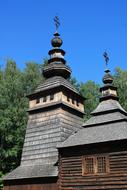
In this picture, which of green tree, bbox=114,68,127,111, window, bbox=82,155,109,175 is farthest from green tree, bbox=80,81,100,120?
window, bbox=82,155,109,175

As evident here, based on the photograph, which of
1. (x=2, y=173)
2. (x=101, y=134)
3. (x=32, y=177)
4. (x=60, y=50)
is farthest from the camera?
(x=2, y=173)

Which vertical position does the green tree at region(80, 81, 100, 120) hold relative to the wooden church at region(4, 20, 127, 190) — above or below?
above

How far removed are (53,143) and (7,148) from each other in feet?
55.3

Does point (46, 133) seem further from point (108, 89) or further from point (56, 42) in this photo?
point (56, 42)

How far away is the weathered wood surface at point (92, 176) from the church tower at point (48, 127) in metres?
0.92

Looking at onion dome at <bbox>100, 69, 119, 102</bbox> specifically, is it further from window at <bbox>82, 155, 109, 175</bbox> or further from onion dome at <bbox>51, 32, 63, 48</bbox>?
window at <bbox>82, 155, 109, 175</bbox>

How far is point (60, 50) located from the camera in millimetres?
31938

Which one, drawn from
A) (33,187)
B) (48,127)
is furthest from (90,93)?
(33,187)

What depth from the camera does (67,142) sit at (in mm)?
23406

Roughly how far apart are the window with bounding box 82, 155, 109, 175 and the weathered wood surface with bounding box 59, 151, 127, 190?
0.25 meters

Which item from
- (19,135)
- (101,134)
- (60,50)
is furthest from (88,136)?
(19,135)

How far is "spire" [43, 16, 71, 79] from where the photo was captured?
30094 millimetres

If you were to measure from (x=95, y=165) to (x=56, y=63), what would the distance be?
12.1 metres

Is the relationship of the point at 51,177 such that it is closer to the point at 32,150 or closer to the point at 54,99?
the point at 32,150
